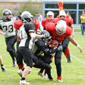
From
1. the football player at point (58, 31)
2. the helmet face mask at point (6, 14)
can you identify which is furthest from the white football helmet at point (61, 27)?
the helmet face mask at point (6, 14)

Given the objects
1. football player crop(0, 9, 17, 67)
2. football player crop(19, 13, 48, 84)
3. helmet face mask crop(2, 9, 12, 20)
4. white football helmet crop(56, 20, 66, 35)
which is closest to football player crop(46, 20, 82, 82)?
white football helmet crop(56, 20, 66, 35)

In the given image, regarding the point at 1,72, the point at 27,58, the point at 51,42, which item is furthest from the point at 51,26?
the point at 1,72

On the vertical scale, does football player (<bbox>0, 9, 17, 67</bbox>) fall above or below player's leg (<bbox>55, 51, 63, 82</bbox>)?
above

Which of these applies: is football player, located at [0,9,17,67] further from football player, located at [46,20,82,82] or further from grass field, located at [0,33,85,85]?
football player, located at [46,20,82,82]

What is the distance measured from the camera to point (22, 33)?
682cm

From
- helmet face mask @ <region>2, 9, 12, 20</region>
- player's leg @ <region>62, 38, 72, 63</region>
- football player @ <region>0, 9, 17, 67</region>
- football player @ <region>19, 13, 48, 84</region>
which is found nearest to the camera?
football player @ <region>19, 13, 48, 84</region>

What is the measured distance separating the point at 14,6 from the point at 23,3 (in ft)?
4.15

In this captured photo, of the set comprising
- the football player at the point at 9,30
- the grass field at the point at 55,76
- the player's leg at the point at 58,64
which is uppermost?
the football player at the point at 9,30

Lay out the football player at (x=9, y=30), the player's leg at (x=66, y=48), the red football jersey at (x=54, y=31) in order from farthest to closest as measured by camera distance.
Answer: the player's leg at (x=66, y=48)
the football player at (x=9, y=30)
the red football jersey at (x=54, y=31)

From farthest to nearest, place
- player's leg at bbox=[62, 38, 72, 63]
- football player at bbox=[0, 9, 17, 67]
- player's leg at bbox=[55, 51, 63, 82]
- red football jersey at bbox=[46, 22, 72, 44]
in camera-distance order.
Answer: player's leg at bbox=[62, 38, 72, 63] → football player at bbox=[0, 9, 17, 67] → player's leg at bbox=[55, 51, 63, 82] → red football jersey at bbox=[46, 22, 72, 44]

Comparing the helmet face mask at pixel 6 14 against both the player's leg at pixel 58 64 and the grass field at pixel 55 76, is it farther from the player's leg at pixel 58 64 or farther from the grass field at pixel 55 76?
the player's leg at pixel 58 64

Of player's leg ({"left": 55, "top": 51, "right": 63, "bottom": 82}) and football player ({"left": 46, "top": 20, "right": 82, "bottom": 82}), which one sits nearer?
football player ({"left": 46, "top": 20, "right": 82, "bottom": 82})

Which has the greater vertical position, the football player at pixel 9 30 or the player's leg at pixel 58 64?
the football player at pixel 9 30

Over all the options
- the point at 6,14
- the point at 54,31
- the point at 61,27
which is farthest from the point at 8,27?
the point at 61,27
